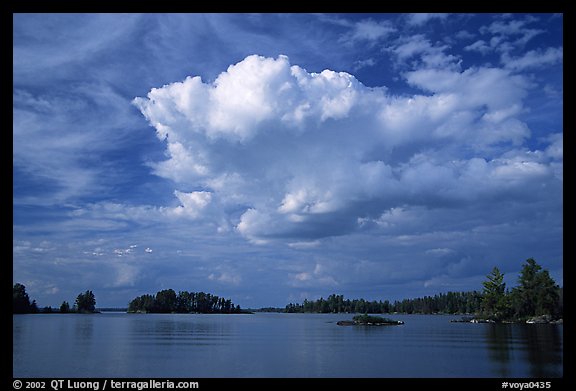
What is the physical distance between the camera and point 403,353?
61438 mm

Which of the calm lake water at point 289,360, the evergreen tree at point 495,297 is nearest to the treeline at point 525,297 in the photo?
the evergreen tree at point 495,297

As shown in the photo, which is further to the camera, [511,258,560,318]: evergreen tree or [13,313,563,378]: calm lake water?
[511,258,560,318]: evergreen tree

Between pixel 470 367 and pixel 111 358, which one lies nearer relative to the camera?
pixel 470 367

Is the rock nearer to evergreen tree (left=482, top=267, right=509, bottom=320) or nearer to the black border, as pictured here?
evergreen tree (left=482, top=267, right=509, bottom=320)

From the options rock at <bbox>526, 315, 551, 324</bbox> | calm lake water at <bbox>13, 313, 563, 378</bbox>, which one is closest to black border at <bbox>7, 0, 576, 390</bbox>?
calm lake water at <bbox>13, 313, 563, 378</bbox>
